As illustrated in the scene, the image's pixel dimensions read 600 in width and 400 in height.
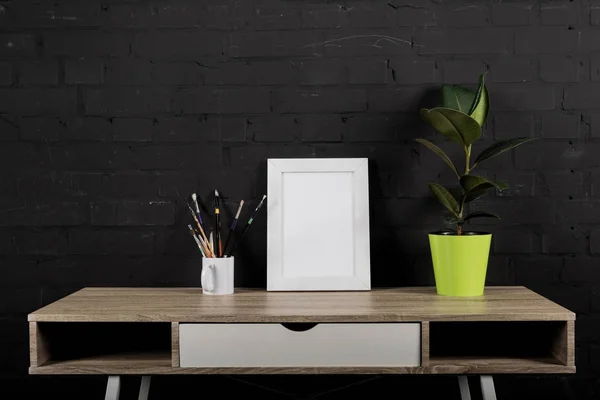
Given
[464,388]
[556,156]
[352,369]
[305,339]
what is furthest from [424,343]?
[556,156]

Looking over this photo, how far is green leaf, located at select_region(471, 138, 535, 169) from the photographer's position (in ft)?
6.81

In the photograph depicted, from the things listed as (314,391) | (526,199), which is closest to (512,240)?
(526,199)

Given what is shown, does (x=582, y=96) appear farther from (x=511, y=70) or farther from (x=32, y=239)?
(x=32, y=239)

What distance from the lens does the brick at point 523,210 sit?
2346 mm

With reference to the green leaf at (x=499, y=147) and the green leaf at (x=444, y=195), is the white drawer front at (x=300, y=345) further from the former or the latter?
the green leaf at (x=499, y=147)

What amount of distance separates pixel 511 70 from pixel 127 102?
1.36 m

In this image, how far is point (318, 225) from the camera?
227 cm

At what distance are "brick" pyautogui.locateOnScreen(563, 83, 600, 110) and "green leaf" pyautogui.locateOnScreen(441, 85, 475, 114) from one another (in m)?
0.38

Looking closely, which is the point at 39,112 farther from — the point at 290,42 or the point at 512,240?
the point at 512,240

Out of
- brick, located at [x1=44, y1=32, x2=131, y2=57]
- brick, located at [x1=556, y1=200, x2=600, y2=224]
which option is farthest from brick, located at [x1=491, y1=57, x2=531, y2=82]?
brick, located at [x1=44, y1=32, x2=131, y2=57]

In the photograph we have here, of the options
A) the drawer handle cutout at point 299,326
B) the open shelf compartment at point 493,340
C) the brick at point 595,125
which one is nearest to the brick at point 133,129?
the drawer handle cutout at point 299,326

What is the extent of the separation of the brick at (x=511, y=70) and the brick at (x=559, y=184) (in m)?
0.34

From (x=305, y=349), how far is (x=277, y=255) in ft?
1.59

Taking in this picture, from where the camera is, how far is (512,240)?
2355mm
